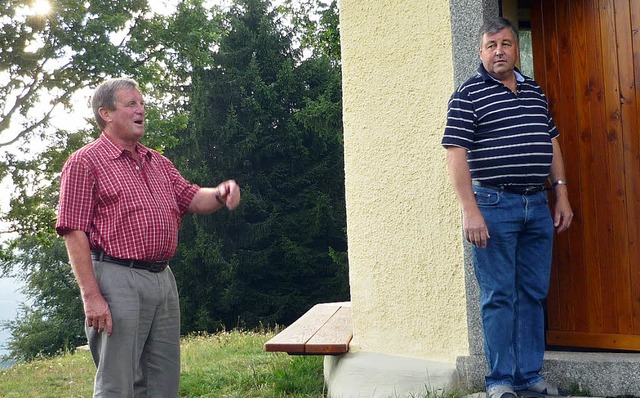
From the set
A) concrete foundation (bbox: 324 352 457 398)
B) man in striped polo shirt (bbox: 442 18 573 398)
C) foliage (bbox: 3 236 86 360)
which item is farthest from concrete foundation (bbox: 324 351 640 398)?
foliage (bbox: 3 236 86 360)

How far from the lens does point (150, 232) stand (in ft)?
10.1

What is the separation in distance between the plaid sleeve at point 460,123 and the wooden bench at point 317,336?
157 cm

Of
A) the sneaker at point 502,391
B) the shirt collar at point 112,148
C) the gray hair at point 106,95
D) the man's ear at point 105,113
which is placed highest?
the gray hair at point 106,95

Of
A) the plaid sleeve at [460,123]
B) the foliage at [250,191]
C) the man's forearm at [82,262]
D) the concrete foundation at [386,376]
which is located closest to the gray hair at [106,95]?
the man's forearm at [82,262]

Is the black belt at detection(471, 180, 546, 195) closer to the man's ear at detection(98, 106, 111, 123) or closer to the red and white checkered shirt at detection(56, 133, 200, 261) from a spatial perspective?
the red and white checkered shirt at detection(56, 133, 200, 261)

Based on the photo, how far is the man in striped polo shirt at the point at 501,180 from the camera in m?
3.36

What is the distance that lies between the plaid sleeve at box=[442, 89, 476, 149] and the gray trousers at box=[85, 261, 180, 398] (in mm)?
1431

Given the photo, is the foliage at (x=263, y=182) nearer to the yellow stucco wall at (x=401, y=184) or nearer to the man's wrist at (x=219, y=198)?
the yellow stucco wall at (x=401, y=184)

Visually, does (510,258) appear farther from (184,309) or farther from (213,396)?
(184,309)

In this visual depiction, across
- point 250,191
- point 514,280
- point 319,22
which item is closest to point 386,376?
point 514,280

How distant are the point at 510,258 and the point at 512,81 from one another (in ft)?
2.81

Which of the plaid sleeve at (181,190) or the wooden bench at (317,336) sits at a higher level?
the plaid sleeve at (181,190)

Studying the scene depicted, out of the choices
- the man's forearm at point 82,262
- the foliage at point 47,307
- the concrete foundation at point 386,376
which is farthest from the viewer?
the foliage at point 47,307

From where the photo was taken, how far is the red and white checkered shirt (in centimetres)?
299
